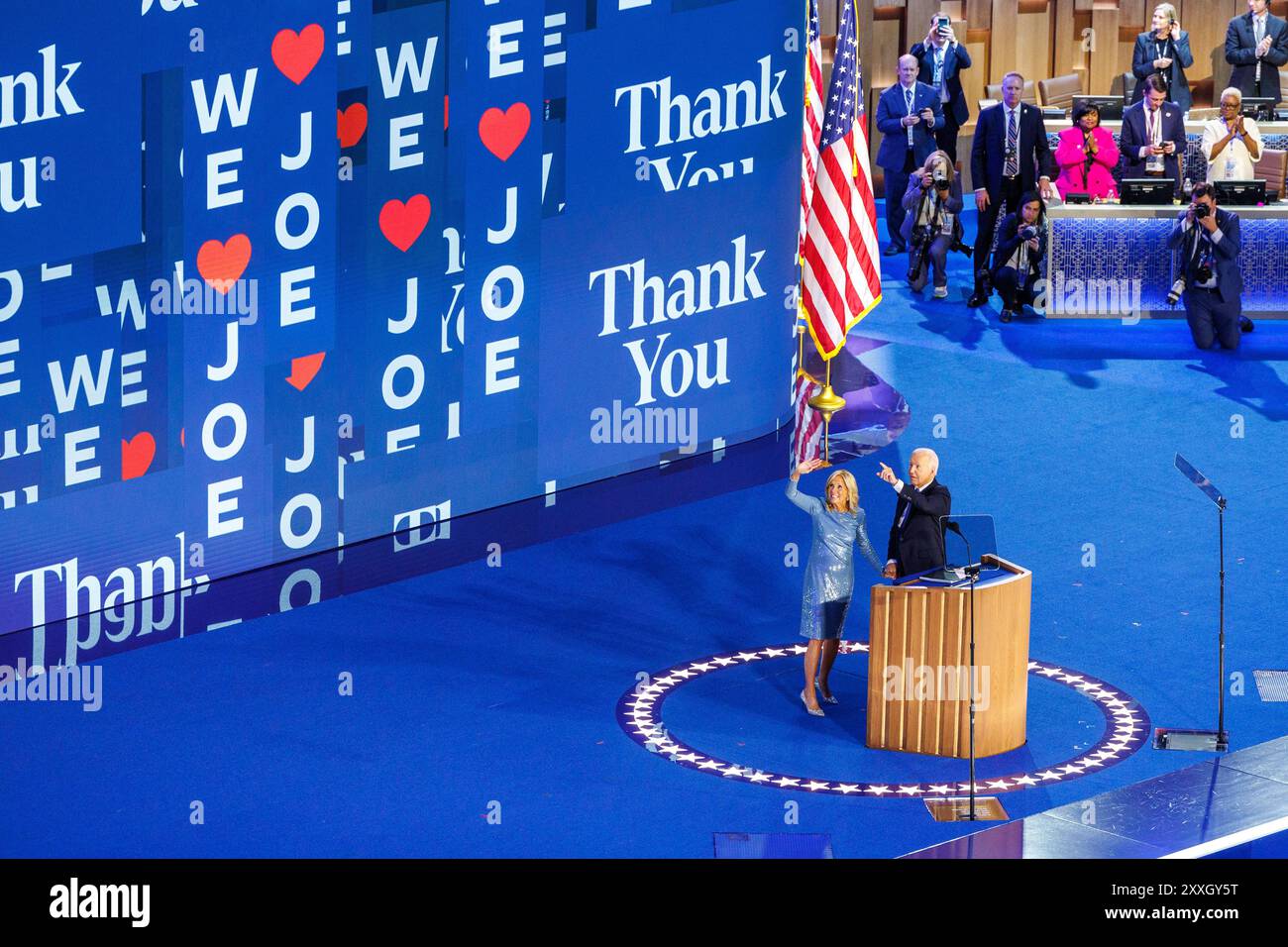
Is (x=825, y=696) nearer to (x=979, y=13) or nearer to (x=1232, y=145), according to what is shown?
(x=1232, y=145)

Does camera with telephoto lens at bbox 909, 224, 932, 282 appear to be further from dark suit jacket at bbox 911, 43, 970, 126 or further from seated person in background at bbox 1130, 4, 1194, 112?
seated person in background at bbox 1130, 4, 1194, 112

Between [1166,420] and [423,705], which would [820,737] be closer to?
Answer: [423,705]

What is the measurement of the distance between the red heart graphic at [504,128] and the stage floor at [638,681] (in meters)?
2.45

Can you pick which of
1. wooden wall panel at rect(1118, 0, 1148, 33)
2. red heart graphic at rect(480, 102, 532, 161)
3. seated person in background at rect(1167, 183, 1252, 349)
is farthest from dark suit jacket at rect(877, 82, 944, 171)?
red heart graphic at rect(480, 102, 532, 161)

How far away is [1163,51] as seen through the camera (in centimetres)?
2430

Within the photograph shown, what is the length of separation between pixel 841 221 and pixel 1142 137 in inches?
264

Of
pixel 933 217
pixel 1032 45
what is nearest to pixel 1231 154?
pixel 933 217

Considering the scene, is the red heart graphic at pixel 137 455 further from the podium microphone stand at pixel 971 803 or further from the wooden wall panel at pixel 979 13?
the wooden wall panel at pixel 979 13

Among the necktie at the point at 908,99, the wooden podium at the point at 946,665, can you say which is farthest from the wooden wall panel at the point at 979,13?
the wooden podium at the point at 946,665

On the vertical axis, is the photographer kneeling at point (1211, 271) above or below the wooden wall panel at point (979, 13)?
below

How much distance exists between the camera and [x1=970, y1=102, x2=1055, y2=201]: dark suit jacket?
19953 mm

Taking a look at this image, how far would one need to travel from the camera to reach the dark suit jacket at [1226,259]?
18469 mm

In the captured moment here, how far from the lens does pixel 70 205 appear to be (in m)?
11.7

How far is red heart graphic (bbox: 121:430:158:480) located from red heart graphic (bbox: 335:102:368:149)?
210 cm
